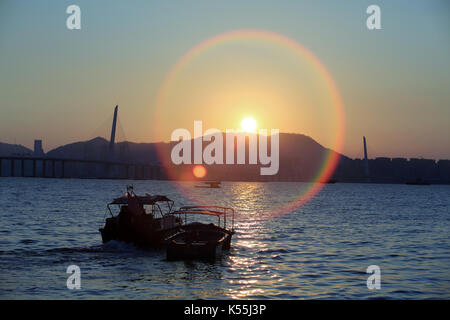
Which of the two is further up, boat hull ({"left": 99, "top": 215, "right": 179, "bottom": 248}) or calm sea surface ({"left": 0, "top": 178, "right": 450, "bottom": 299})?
boat hull ({"left": 99, "top": 215, "right": 179, "bottom": 248})

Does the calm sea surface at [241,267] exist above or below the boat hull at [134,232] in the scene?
below

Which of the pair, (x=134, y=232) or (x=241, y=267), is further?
(x=134, y=232)

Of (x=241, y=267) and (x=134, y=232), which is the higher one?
(x=134, y=232)

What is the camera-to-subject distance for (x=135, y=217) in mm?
36469

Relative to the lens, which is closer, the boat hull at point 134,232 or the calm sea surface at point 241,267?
the calm sea surface at point 241,267

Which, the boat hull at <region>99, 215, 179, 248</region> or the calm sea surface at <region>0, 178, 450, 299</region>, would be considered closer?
the calm sea surface at <region>0, 178, 450, 299</region>
